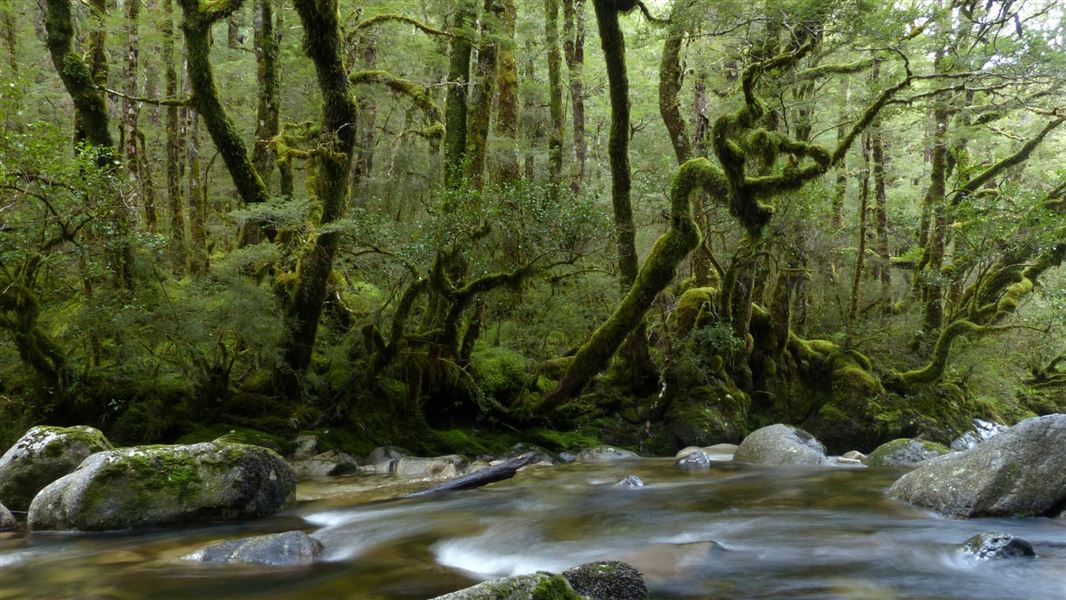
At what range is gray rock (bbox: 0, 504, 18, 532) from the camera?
6.13 meters

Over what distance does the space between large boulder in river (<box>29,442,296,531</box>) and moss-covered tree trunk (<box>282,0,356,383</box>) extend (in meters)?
3.41

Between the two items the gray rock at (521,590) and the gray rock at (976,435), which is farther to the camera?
the gray rock at (976,435)

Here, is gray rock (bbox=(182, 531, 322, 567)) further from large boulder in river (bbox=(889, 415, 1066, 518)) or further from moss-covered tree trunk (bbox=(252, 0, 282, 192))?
moss-covered tree trunk (bbox=(252, 0, 282, 192))

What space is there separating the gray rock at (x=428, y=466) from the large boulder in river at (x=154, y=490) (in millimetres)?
3103

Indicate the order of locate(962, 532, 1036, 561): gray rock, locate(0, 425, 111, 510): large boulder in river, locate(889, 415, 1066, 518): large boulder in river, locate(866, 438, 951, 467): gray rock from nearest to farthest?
locate(962, 532, 1036, 561): gray rock → locate(889, 415, 1066, 518): large boulder in river → locate(0, 425, 111, 510): large boulder in river → locate(866, 438, 951, 467): gray rock

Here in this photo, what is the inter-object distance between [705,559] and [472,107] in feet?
33.4

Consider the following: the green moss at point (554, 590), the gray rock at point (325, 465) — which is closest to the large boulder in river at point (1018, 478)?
the green moss at point (554, 590)

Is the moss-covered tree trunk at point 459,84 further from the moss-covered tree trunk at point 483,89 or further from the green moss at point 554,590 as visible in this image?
the green moss at point 554,590

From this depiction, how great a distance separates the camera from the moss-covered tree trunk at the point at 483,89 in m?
12.6

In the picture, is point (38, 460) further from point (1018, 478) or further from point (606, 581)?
point (1018, 478)

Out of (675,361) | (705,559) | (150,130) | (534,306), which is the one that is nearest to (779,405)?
(675,361)

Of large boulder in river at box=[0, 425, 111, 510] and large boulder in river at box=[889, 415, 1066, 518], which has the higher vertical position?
large boulder in river at box=[0, 425, 111, 510]

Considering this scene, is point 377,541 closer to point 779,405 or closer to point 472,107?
point 472,107

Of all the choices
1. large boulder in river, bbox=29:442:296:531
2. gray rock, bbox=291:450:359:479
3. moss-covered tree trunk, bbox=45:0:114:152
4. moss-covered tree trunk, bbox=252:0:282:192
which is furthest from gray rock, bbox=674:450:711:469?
moss-covered tree trunk, bbox=45:0:114:152
